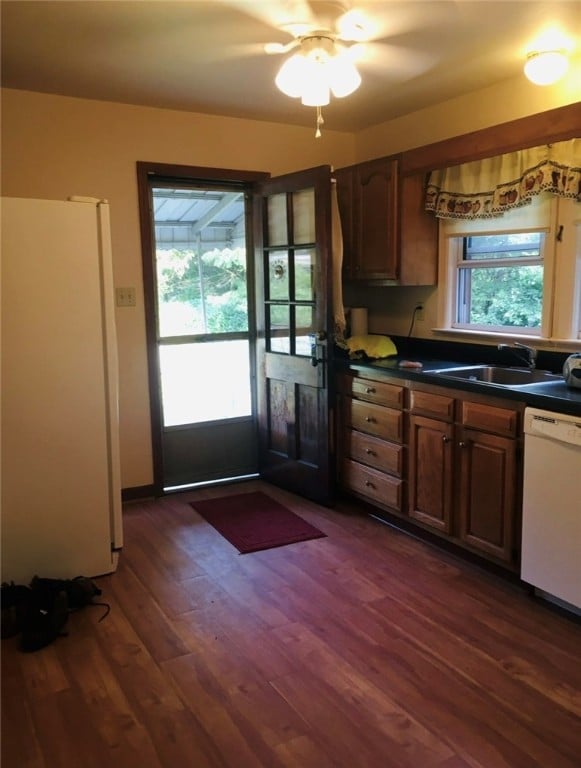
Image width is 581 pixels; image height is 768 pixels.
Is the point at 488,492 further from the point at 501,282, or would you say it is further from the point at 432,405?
the point at 501,282

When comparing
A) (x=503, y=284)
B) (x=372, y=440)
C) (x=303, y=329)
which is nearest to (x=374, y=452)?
(x=372, y=440)

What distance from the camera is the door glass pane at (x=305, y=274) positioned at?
381cm

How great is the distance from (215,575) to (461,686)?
1279 millimetres

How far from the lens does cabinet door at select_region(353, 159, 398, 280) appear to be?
367 cm

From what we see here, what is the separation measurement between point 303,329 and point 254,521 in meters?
1.21

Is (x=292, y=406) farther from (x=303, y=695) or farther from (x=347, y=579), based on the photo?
(x=303, y=695)

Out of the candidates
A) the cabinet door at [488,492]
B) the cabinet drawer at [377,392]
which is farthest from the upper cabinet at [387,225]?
the cabinet door at [488,492]

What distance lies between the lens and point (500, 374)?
3.42 metres

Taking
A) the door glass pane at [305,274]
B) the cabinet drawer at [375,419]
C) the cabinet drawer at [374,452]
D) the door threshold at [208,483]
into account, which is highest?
the door glass pane at [305,274]

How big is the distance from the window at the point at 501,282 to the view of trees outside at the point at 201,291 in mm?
1463

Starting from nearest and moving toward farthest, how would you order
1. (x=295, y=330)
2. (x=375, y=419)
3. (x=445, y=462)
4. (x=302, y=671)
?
(x=302, y=671) < (x=445, y=462) < (x=375, y=419) < (x=295, y=330)

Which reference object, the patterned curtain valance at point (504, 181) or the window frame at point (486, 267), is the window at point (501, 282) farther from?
the patterned curtain valance at point (504, 181)

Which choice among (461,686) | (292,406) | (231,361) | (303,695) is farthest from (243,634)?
(231,361)

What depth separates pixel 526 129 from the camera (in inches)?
119
